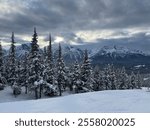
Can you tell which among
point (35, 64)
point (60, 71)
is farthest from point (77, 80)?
point (35, 64)

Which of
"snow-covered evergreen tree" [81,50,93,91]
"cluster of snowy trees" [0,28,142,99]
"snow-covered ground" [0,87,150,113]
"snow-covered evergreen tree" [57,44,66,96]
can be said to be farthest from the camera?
"snow-covered evergreen tree" [57,44,66,96]

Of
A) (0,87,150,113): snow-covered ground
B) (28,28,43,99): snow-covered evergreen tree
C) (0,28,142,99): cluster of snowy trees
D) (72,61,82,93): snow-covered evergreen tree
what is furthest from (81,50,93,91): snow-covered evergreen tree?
(0,87,150,113): snow-covered ground

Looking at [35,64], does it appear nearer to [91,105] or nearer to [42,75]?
[42,75]

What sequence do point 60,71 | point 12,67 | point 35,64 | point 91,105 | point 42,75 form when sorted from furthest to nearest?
point 12,67, point 60,71, point 42,75, point 35,64, point 91,105

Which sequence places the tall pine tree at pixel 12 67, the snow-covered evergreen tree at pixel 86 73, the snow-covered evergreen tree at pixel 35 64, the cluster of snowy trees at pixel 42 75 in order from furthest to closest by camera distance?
the tall pine tree at pixel 12 67 → the snow-covered evergreen tree at pixel 86 73 → the cluster of snowy trees at pixel 42 75 → the snow-covered evergreen tree at pixel 35 64

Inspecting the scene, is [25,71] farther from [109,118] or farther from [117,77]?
[109,118]

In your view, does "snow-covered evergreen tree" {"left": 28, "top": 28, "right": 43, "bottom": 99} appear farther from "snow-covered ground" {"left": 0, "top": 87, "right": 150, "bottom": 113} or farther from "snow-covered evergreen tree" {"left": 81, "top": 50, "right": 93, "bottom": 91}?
"snow-covered ground" {"left": 0, "top": 87, "right": 150, "bottom": 113}

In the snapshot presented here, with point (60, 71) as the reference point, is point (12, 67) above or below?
above

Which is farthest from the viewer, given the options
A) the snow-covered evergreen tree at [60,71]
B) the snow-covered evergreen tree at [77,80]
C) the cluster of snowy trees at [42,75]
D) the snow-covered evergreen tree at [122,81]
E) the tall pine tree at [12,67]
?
the snow-covered evergreen tree at [122,81]

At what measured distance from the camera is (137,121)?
1438 centimetres

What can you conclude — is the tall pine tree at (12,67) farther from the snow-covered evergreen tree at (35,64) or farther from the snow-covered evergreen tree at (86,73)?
the snow-covered evergreen tree at (86,73)

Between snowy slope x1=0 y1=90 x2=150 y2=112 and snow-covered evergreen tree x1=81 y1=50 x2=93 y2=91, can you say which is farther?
snow-covered evergreen tree x1=81 y1=50 x2=93 y2=91

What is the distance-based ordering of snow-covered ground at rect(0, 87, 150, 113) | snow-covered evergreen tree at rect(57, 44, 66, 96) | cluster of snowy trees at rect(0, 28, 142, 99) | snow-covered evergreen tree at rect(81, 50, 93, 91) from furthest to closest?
snow-covered evergreen tree at rect(57, 44, 66, 96)
snow-covered evergreen tree at rect(81, 50, 93, 91)
cluster of snowy trees at rect(0, 28, 142, 99)
snow-covered ground at rect(0, 87, 150, 113)

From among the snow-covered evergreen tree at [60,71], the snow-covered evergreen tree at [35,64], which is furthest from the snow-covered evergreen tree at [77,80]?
the snow-covered evergreen tree at [35,64]
